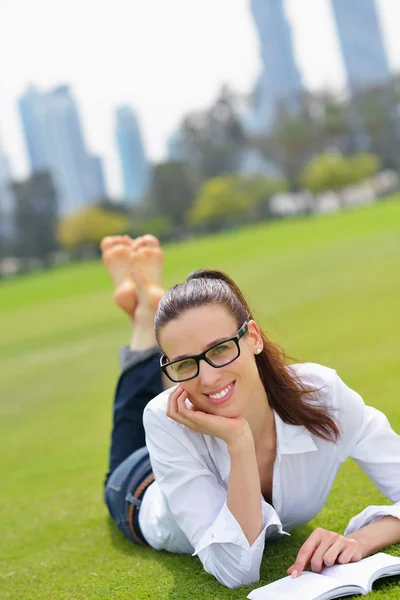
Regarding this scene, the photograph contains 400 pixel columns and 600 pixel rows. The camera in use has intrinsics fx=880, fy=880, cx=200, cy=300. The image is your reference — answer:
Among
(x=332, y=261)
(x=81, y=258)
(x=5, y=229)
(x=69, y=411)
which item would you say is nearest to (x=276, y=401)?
(x=69, y=411)

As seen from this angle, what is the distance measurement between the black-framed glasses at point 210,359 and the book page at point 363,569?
0.62 metres

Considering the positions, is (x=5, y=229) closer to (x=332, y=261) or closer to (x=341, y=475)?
(x=332, y=261)

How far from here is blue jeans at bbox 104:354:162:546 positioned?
323 centimetres

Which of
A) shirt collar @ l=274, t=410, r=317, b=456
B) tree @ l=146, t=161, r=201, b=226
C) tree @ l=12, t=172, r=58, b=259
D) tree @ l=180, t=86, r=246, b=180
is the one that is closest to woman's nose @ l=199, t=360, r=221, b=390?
shirt collar @ l=274, t=410, r=317, b=456

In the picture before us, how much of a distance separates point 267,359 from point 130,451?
1129mm

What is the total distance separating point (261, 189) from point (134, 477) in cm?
7271

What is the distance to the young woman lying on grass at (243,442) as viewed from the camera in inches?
94.2

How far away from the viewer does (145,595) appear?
102 inches

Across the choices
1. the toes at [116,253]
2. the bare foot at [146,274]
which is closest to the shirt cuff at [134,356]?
the bare foot at [146,274]

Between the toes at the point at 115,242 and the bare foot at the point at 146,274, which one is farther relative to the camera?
the toes at the point at 115,242

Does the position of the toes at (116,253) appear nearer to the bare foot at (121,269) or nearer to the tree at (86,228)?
the bare foot at (121,269)

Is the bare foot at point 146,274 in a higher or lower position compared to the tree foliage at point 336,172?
higher

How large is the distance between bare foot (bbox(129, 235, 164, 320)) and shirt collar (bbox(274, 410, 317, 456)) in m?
1.49

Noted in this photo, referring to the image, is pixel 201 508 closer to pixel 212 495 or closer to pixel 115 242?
pixel 212 495
